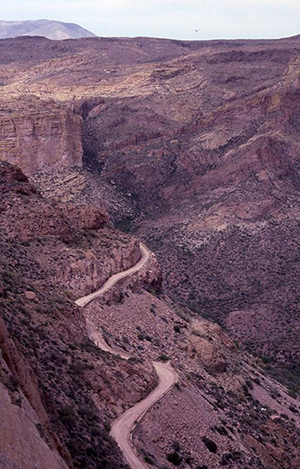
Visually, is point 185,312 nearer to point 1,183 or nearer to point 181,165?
point 1,183

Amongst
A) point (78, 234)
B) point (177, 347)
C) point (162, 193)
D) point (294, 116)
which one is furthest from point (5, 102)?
point (177, 347)

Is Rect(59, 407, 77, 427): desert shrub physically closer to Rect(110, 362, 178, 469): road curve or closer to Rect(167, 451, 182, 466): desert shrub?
Rect(110, 362, 178, 469): road curve

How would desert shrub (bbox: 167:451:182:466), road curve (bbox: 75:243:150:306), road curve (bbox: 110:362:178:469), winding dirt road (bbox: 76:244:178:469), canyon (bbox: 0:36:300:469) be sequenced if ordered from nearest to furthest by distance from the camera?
road curve (bbox: 110:362:178:469), winding dirt road (bbox: 76:244:178:469), canyon (bbox: 0:36:300:469), desert shrub (bbox: 167:451:182:466), road curve (bbox: 75:243:150:306)

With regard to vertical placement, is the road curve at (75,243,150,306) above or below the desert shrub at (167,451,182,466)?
above

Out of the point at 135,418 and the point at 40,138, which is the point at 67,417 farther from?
the point at 40,138

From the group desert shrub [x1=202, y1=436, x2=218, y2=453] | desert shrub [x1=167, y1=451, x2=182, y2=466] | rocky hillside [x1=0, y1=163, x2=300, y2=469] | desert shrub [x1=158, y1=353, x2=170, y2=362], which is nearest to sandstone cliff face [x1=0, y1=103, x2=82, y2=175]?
rocky hillside [x1=0, y1=163, x2=300, y2=469]

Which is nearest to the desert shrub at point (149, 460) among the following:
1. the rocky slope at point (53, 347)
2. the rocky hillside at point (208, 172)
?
the rocky slope at point (53, 347)

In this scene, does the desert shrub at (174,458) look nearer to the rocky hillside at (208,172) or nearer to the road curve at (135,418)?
the road curve at (135,418)

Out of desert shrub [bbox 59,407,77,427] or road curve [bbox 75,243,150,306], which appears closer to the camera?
desert shrub [bbox 59,407,77,427]
